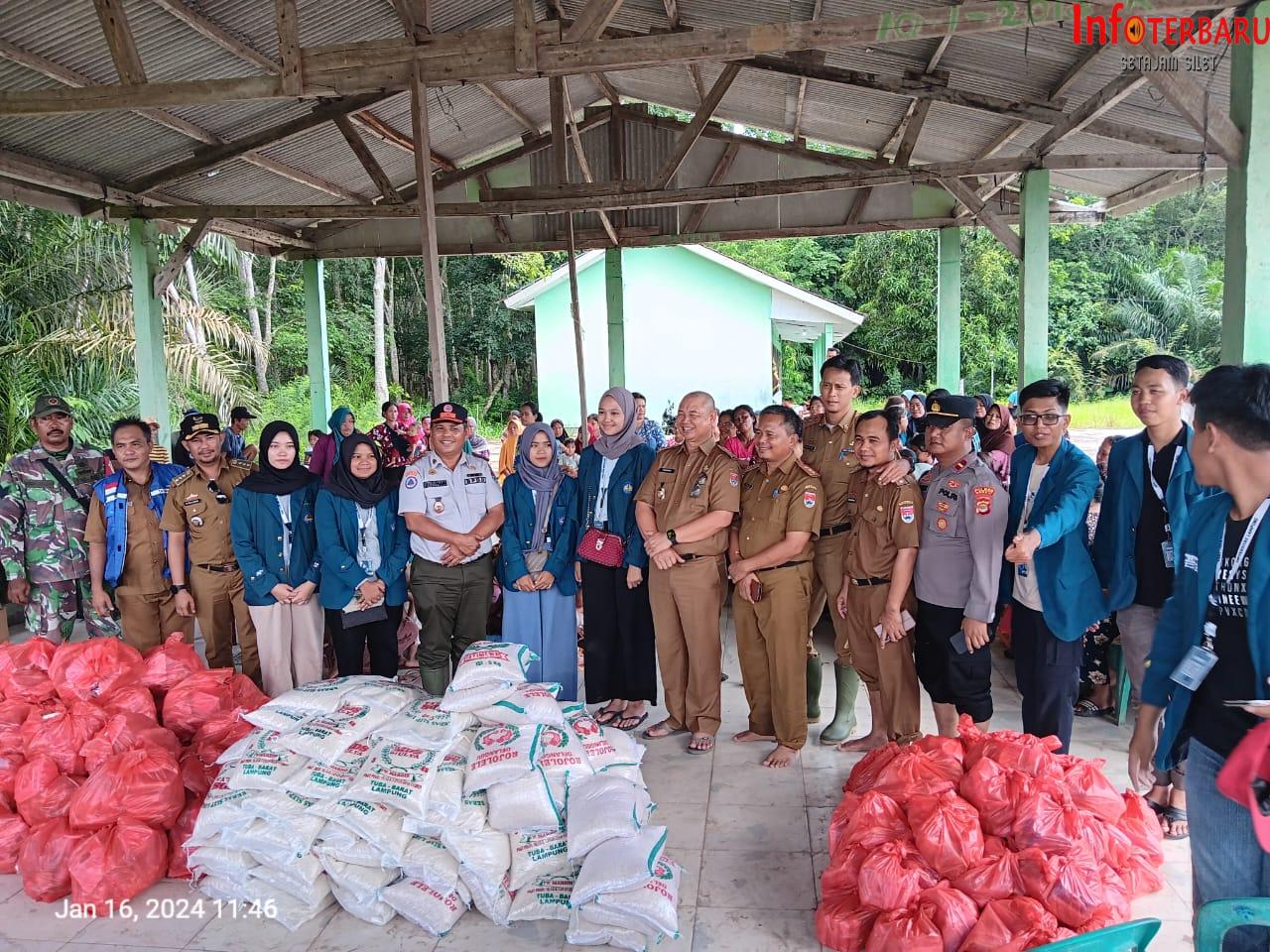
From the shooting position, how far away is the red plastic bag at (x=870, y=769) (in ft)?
9.95

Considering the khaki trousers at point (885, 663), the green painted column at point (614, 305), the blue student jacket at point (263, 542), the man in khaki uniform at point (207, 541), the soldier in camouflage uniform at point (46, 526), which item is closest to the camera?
the khaki trousers at point (885, 663)

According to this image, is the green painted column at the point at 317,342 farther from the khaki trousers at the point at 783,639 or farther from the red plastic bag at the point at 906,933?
the red plastic bag at the point at 906,933

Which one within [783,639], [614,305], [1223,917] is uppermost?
A: [614,305]

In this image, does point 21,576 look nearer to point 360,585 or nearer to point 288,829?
point 360,585

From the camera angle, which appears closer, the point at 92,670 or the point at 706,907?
the point at 706,907

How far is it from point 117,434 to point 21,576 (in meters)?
1.05

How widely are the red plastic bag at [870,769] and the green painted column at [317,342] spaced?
9859mm

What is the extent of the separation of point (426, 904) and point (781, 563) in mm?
1932

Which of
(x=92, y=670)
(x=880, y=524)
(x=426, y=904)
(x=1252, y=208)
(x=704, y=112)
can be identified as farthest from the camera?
(x=704, y=112)

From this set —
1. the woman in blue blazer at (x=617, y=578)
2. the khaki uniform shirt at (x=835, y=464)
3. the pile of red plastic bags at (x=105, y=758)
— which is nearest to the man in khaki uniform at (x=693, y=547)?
the woman in blue blazer at (x=617, y=578)

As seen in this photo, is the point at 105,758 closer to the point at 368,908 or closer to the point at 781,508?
the point at 368,908

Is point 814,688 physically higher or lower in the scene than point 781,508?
lower

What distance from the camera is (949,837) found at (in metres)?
2.48

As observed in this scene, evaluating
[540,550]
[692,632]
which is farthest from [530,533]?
[692,632]
